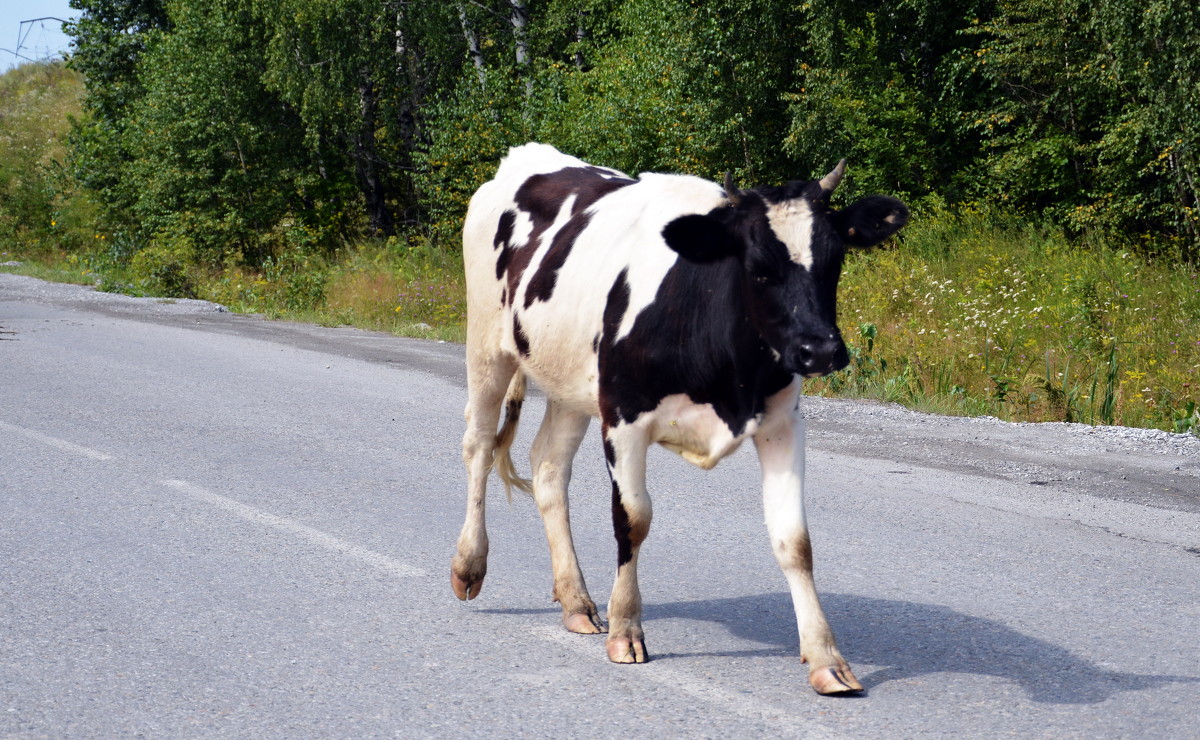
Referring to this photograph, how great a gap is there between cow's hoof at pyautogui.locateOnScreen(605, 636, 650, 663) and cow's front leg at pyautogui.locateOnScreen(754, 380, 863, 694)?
57 centimetres

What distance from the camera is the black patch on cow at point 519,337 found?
16.6 feet

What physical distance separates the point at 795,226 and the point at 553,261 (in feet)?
4.45

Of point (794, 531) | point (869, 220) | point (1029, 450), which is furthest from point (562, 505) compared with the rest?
point (1029, 450)

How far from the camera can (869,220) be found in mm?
4027

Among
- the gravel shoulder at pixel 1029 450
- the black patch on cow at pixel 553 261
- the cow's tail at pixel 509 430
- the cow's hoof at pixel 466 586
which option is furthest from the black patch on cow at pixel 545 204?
the gravel shoulder at pixel 1029 450

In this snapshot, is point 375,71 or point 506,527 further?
point 375,71

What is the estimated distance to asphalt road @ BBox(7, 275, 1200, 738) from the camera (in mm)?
3848

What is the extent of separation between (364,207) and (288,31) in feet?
19.9

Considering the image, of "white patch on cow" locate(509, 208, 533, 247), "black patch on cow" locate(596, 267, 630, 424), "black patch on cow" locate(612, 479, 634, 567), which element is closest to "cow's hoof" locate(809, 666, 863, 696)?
"black patch on cow" locate(612, 479, 634, 567)

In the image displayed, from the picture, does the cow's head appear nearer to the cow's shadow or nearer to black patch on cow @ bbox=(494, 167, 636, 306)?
black patch on cow @ bbox=(494, 167, 636, 306)

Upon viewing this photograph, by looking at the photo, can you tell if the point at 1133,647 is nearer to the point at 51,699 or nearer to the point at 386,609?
the point at 386,609

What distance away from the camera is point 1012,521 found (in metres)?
6.48

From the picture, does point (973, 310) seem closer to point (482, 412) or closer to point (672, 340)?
point (482, 412)

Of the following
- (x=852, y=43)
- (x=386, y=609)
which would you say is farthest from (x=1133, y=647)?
(x=852, y=43)
